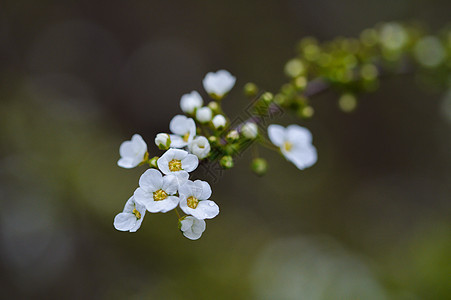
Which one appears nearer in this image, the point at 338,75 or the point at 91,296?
the point at 338,75

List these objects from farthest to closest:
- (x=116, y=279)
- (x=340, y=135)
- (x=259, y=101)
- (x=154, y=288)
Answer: (x=340, y=135)
(x=116, y=279)
(x=154, y=288)
(x=259, y=101)

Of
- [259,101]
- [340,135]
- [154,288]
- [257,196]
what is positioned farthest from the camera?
[340,135]

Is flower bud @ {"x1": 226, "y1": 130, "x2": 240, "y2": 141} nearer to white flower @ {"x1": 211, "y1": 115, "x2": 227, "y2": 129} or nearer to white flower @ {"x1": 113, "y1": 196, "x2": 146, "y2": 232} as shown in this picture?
white flower @ {"x1": 211, "y1": 115, "x2": 227, "y2": 129}

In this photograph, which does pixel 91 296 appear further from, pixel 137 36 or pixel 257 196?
pixel 137 36

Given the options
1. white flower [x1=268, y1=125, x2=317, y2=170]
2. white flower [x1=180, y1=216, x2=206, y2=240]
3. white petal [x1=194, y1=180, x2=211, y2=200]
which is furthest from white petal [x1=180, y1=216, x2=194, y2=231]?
white flower [x1=268, y1=125, x2=317, y2=170]

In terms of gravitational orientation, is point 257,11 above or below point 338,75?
above

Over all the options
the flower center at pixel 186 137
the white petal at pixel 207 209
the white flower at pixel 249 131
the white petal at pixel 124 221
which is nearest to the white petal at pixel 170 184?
the white petal at pixel 207 209

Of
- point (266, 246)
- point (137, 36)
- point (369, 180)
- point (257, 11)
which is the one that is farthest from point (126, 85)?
point (369, 180)

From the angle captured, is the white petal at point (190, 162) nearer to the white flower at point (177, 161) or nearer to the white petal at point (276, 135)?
the white flower at point (177, 161)
